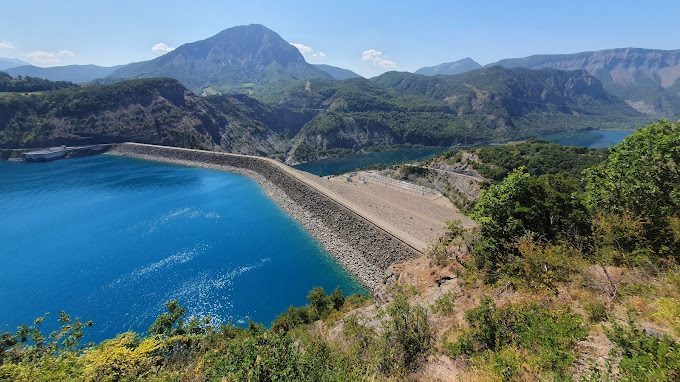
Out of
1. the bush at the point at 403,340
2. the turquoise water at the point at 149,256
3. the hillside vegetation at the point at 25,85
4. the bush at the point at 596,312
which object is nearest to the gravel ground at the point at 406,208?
the turquoise water at the point at 149,256

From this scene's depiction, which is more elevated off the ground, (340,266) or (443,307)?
(443,307)

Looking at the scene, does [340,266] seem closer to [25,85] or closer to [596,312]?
[596,312]

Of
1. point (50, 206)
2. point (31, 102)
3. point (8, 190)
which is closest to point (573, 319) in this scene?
point (50, 206)

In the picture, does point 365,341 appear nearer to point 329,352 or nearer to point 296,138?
point 329,352

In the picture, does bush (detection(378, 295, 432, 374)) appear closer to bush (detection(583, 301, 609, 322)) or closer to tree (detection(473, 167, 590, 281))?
bush (detection(583, 301, 609, 322))

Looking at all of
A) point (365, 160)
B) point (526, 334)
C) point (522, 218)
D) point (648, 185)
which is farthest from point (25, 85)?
point (648, 185)

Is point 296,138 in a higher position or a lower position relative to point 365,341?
lower
